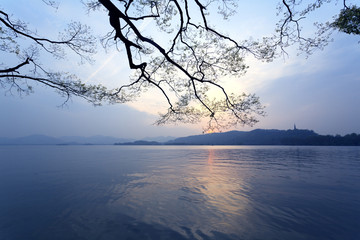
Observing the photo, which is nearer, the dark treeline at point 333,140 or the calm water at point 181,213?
the calm water at point 181,213

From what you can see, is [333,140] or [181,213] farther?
[333,140]

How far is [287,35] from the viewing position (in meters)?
8.58

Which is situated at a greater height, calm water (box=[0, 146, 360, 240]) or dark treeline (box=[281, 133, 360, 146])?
dark treeline (box=[281, 133, 360, 146])

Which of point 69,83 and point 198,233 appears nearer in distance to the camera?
point 198,233

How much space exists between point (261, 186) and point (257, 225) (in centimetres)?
517

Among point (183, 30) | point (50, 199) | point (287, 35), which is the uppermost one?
point (183, 30)

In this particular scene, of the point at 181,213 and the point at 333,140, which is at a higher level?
the point at 333,140

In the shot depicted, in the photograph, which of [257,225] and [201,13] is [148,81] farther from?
[257,225]

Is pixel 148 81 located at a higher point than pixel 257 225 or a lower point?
higher

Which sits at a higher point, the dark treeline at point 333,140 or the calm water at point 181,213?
the dark treeline at point 333,140

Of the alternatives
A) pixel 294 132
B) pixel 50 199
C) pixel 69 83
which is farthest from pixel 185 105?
pixel 294 132

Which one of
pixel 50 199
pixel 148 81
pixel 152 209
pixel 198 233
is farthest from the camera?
pixel 148 81

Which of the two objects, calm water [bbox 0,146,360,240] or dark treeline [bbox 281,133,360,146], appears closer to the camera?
calm water [bbox 0,146,360,240]

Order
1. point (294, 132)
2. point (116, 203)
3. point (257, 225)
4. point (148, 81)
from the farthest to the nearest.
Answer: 1. point (294, 132)
2. point (148, 81)
3. point (116, 203)
4. point (257, 225)
